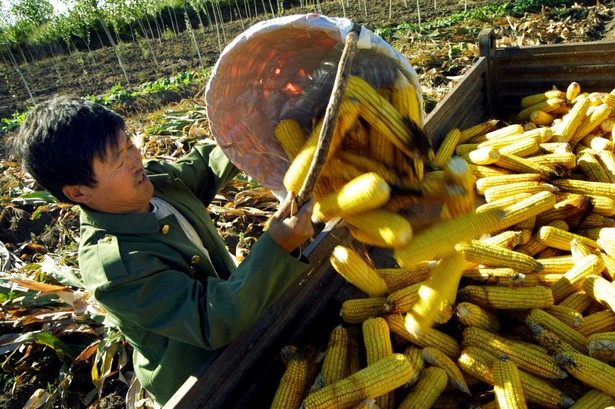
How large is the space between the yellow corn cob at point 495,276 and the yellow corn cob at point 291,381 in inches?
43.5

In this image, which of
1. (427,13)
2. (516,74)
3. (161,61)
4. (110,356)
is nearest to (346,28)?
Result: (110,356)

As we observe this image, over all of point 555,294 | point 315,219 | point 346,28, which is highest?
point 346,28

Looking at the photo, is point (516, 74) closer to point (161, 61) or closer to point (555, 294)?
point (555, 294)

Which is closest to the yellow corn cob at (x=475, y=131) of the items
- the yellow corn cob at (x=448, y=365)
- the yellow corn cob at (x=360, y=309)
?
the yellow corn cob at (x=360, y=309)

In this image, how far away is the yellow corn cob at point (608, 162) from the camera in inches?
135

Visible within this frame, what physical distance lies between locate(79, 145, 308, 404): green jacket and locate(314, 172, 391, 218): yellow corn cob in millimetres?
274

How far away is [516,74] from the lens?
16.5 feet

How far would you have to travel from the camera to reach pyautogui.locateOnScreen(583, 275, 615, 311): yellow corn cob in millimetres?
2408

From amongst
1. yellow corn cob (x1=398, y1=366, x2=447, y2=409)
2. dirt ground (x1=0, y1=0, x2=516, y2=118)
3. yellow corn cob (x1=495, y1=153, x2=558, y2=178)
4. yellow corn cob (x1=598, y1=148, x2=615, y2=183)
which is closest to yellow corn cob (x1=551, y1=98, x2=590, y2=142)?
yellow corn cob (x1=598, y1=148, x2=615, y2=183)

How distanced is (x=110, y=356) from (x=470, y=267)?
8.89 ft

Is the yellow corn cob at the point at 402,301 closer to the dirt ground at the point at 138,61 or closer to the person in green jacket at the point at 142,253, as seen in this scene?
the person in green jacket at the point at 142,253

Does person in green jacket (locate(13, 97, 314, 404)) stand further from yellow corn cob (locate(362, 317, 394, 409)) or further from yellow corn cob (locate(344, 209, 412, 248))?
yellow corn cob (locate(362, 317, 394, 409))

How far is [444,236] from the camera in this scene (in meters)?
1.83

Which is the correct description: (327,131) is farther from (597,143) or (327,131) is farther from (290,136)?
(597,143)
